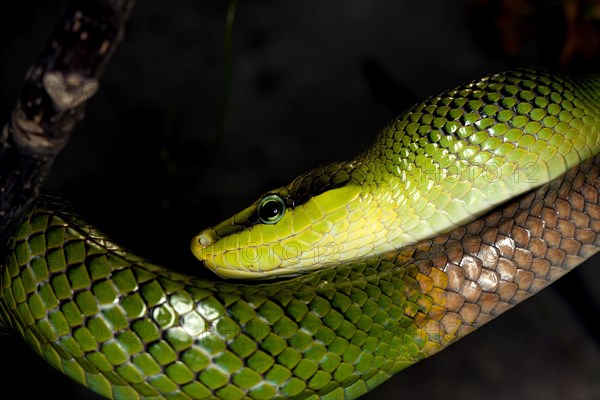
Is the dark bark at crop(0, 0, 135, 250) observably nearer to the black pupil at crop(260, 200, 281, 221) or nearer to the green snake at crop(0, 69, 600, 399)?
the green snake at crop(0, 69, 600, 399)

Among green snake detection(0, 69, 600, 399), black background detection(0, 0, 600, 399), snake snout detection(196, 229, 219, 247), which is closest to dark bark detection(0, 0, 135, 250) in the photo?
green snake detection(0, 69, 600, 399)

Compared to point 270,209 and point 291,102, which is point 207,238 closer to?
point 270,209

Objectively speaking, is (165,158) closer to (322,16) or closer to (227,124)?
(227,124)

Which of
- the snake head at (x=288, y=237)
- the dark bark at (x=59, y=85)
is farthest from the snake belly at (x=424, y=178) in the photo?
the dark bark at (x=59, y=85)

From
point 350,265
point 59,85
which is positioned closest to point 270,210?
point 350,265

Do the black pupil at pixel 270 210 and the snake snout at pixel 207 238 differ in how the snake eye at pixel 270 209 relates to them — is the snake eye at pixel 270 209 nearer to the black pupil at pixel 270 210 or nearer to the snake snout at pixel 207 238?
the black pupil at pixel 270 210
